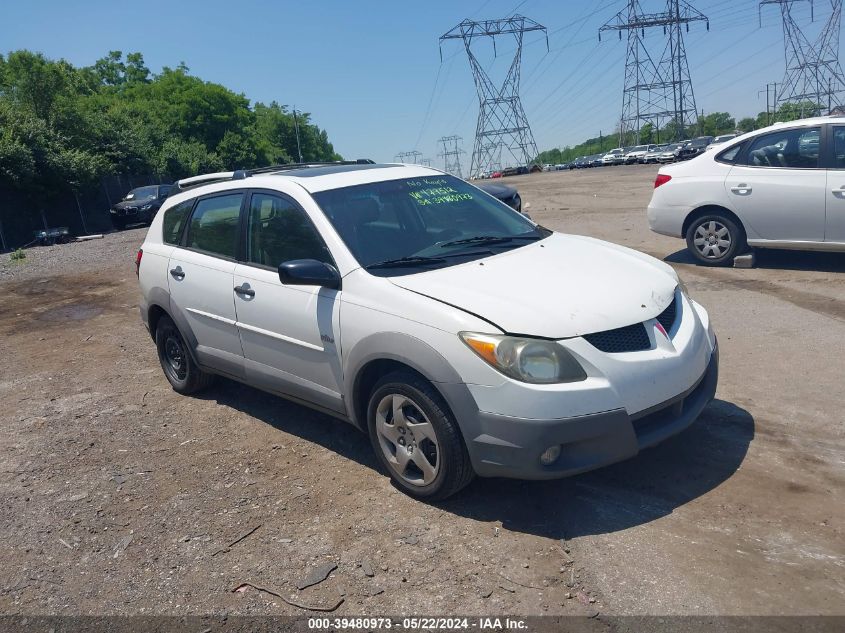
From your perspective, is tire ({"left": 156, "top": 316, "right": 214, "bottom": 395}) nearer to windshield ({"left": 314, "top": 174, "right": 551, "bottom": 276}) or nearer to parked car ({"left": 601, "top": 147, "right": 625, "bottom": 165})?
windshield ({"left": 314, "top": 174, "right": 551, "bottom": 276})

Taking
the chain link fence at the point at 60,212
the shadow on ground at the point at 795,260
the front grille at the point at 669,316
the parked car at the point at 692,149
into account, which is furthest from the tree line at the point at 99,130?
the parked car at the point at 692,149

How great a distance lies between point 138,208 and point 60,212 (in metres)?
4.13

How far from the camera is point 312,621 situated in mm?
2922

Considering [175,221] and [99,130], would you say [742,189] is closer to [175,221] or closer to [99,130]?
[175,221]

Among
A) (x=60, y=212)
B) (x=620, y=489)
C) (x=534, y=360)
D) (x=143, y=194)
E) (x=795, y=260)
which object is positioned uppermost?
(x=143, y=194)

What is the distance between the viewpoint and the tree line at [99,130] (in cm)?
2722

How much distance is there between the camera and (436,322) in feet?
11.3

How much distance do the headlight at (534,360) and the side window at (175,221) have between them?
3.29 meters

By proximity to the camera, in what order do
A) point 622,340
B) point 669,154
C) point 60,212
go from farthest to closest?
point 669,154, point 60,212, point 622,340

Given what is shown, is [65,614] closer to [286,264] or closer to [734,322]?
[286,264]

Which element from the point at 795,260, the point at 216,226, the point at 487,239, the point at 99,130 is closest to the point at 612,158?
the point at 99,130

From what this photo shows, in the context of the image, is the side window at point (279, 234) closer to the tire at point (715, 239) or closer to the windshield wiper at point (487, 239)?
the windshield wiper at point (487, 239)

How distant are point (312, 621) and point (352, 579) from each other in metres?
0.30

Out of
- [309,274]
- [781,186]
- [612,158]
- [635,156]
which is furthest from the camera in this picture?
[612,158]
